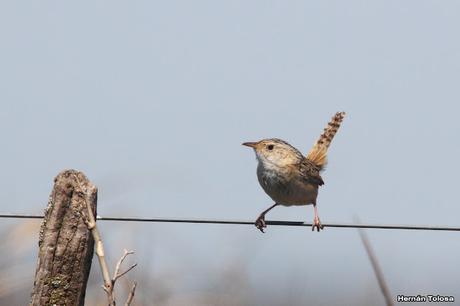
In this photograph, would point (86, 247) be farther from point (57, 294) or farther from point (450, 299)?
point (450, 299)

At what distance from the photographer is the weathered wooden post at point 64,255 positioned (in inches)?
132

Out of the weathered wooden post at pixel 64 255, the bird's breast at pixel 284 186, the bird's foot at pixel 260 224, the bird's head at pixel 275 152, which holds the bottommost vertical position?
the weathered wooden post at pixel 64 255

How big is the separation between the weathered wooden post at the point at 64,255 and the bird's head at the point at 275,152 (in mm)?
3637

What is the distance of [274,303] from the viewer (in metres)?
5.46

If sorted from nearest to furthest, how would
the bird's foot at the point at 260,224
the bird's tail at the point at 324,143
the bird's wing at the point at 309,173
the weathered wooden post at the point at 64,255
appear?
the weathered wooden post at the point at 64,255 → the bird's foot at the point at 260,224 → the bird's wing at the point at 309,173 → the bird's tail at the point at 324,143

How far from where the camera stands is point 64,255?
11.1 feet

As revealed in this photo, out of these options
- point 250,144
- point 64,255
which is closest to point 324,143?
point 250,144

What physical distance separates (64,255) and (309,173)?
3.93m

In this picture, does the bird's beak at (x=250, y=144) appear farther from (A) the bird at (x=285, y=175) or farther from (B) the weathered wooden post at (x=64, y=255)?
(B) the weathered wooden post at (x=64, y=255)

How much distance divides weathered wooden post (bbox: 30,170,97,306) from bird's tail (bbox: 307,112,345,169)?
446 centimetres

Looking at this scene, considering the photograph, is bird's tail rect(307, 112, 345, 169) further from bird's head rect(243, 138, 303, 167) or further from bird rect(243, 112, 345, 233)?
bird's head rect(243, 138, 303, 167)

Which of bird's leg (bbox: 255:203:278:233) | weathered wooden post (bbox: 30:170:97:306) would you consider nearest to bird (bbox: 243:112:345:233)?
bird's leg (bbox: 255:203:278:233)

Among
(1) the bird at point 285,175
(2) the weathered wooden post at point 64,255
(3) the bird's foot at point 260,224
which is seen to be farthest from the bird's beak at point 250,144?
(2) the weathered wooden post at point 64,255

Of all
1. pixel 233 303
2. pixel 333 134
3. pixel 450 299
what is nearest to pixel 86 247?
pixel 233 303
